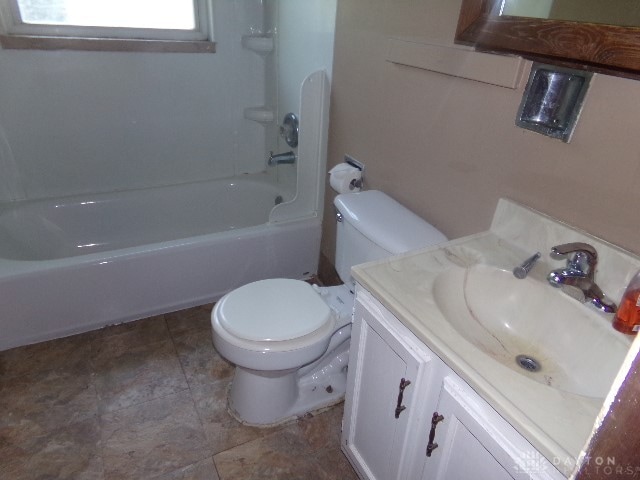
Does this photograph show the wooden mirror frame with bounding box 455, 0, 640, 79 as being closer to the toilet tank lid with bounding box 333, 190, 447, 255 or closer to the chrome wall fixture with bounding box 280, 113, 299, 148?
the toilet tank lid with bounding box 333, 190, 447, 255

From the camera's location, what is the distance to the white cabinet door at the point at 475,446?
71 cm

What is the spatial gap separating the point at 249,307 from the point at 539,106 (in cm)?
102

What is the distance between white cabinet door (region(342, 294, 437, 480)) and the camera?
961mm

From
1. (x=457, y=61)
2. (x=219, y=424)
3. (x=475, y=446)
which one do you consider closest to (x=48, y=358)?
(x=219, y=424)

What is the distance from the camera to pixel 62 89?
2158 mm

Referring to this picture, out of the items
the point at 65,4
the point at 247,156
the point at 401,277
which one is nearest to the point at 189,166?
the point at 247,156

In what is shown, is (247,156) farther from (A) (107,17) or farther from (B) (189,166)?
(A) (107,17)

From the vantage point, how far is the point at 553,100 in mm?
992

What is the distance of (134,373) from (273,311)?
0.76 metres

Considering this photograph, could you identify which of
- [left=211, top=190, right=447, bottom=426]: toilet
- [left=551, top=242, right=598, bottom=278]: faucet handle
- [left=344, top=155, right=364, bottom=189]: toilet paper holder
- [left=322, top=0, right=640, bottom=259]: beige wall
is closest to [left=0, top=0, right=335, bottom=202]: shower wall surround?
[left=322, top=0, right=640, bottom=259]: beige wall

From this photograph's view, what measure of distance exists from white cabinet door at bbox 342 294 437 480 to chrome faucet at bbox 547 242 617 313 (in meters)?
0.35

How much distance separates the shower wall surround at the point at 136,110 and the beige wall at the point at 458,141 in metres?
0.34

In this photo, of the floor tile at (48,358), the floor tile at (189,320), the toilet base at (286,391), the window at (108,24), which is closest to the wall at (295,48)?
the window at (108,24)

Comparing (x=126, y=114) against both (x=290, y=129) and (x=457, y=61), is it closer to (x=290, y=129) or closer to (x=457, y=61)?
(x=290, y=129)
